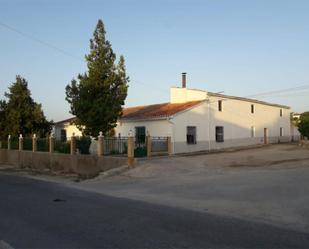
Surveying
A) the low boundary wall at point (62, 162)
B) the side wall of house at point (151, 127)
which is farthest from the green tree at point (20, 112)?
the side wall of house at point (151, 127)

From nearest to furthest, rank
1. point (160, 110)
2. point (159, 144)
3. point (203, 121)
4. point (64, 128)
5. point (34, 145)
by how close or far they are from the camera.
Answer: point (159, 144)
point (34, 145)
point (203, 121)
point (160, 110)
point (64, 128)

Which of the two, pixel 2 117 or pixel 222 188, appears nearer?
pixel 222 188

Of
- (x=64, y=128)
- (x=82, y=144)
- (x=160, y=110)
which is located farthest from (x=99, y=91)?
(x=64, y=128)

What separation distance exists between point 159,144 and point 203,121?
7.15 m

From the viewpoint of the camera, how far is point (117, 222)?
9.84 meters

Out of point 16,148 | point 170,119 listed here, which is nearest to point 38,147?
point 16,148

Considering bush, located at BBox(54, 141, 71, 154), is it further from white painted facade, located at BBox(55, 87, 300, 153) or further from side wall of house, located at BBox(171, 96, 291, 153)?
side wall of house, located at BBox(171, 96, 291, 153)

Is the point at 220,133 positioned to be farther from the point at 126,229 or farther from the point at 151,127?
the point at 126,229

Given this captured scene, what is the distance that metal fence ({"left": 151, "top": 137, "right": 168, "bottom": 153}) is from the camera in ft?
99.6

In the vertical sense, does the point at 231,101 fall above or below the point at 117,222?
above

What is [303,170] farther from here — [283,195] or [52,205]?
[52,205]

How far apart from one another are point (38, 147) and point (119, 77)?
8.17 meters

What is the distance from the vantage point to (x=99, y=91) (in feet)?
94.8

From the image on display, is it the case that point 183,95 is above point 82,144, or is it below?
above
